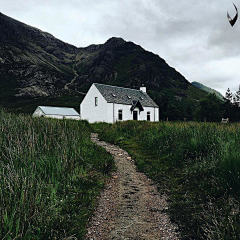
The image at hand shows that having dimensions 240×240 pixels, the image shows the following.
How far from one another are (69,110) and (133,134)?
150 feet

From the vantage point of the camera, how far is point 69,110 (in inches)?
2274

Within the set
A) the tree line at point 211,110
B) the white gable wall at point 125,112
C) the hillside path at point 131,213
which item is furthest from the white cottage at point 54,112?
the hillside path at point 131,213

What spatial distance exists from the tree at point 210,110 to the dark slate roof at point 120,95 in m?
26.2

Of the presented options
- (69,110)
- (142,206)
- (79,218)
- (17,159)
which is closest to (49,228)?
(79,218)

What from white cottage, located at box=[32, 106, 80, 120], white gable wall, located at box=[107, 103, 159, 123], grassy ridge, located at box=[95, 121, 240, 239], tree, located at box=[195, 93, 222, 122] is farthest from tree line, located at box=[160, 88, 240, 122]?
grassy ridge, located at box=[95, 121, 240, 239]

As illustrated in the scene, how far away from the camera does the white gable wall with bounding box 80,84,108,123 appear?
1344 inches

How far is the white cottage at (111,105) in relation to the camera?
112 feet

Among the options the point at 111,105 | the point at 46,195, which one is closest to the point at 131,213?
the point at 46,195

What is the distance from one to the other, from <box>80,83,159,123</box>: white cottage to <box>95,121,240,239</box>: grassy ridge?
955 inches

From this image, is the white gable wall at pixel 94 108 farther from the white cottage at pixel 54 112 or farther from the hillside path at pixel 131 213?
the hillside path at pixel 131 213

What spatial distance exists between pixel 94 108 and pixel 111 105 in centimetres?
361

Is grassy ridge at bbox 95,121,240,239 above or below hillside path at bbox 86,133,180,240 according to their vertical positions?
above

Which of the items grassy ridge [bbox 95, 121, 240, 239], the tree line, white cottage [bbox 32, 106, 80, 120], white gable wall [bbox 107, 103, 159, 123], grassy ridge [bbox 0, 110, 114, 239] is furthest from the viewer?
the tree line

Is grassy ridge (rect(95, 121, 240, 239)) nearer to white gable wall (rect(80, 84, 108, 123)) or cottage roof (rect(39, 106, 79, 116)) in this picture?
white gable wall (rect(80, 84, 108, 123))
